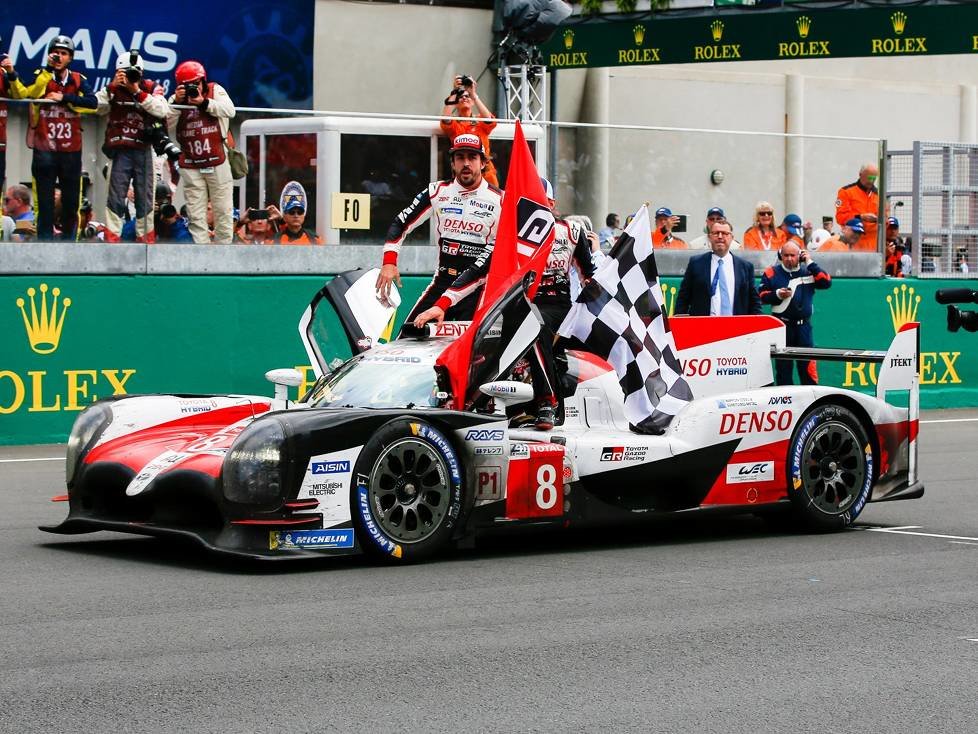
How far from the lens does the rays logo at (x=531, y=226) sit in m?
8.82

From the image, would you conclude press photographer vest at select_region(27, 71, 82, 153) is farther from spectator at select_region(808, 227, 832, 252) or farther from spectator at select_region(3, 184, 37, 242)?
spectator at select_region(808, 227, 832, 252)

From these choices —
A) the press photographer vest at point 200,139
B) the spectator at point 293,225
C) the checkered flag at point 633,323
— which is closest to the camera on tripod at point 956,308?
the checkered flag at point 633,323

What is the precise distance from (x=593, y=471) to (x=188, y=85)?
7.44m

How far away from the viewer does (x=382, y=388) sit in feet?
27.4

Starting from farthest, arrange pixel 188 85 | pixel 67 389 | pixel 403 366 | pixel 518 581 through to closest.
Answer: pixel 188 85, pixel 67 389, pixel 403 366, pixel 518 581

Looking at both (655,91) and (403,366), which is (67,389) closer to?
(403,366)

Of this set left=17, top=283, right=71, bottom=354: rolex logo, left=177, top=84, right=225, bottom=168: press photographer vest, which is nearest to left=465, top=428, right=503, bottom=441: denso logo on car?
left=17, top=283, right=71, bottom=354: rolex logo

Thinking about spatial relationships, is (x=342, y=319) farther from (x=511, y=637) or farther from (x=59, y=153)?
(x=59, y=153)

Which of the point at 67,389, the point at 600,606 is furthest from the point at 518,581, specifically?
the point at 67,389

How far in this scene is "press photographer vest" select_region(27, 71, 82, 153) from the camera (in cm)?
1367

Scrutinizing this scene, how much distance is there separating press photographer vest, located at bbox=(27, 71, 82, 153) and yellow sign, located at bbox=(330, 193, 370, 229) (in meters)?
2.34

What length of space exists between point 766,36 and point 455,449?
1715cm

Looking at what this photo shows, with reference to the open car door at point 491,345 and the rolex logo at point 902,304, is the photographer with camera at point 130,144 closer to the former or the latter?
the open car door at point 491,345

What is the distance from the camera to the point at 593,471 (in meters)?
8.57
